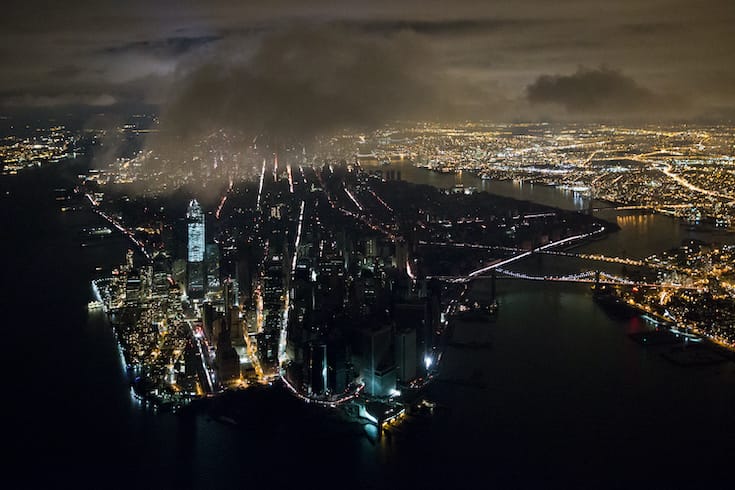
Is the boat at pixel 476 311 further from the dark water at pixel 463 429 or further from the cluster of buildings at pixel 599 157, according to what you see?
the cluster of buildings at pixel 599 157

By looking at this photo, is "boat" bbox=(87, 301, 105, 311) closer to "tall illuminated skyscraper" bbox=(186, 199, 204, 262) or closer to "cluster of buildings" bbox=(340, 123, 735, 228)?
"tall illuminated skyscraper" bbox=(186, 199, 204, 262)

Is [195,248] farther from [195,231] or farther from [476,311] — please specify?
[476,311]

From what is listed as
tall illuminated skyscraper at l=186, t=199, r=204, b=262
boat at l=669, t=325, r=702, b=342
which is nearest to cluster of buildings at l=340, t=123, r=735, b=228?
tall illuminated skyscraper at l=186, t=199, r=204, b=262

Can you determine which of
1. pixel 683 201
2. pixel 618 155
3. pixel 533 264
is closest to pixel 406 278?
pixel 533 264

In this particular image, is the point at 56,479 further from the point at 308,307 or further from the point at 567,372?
the point at 567,372

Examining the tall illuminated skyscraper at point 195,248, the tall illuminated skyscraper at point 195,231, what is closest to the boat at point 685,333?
the tall illuminated skyscraper at point 195,248
